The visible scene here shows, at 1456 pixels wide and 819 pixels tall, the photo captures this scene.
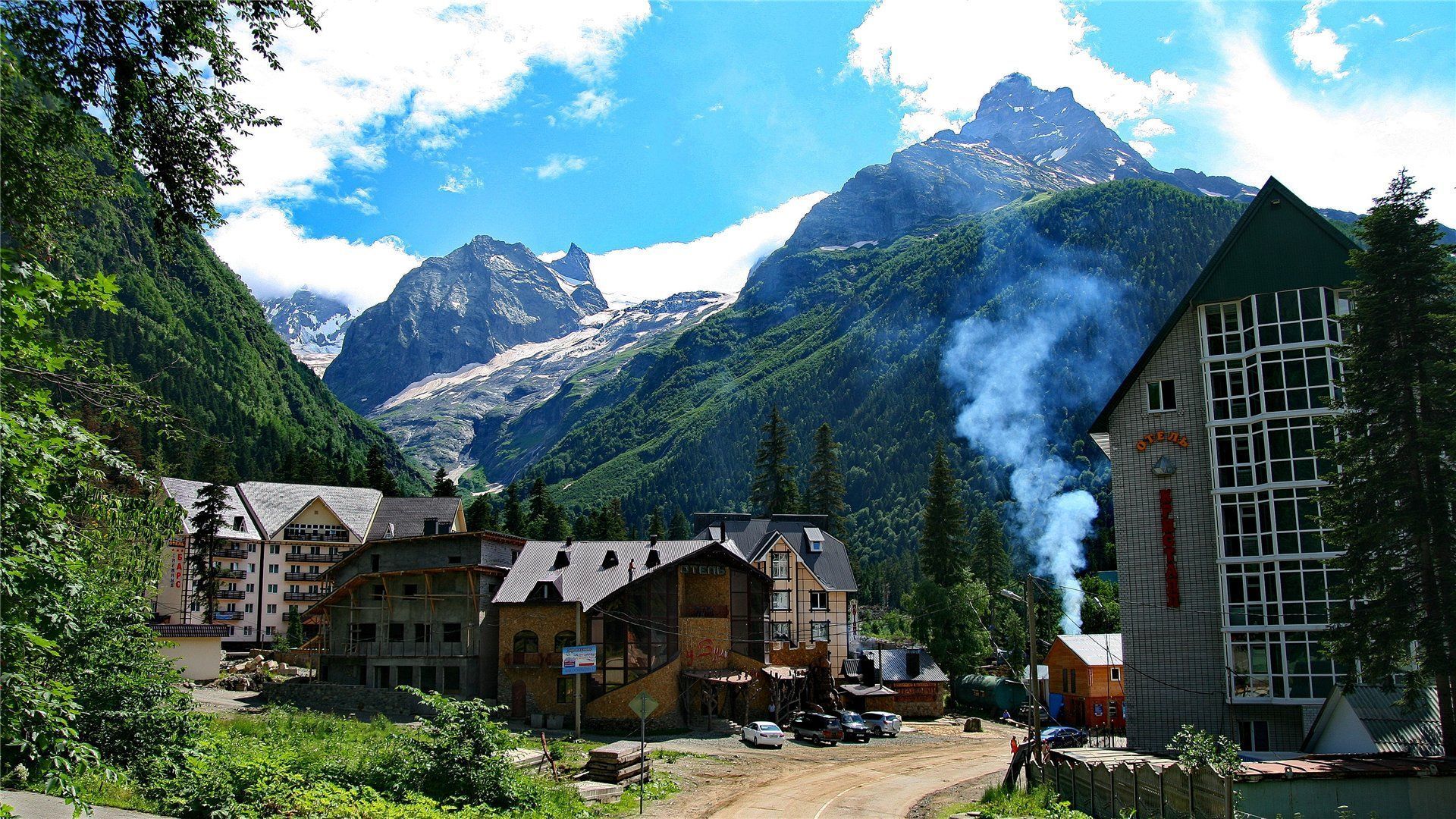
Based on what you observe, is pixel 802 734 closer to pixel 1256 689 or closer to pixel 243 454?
pixel 1256 689

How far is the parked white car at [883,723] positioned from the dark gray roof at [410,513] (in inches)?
2073

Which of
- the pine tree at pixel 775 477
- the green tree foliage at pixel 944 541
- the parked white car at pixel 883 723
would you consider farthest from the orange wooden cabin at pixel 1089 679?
the pine tree at pixel 775 477

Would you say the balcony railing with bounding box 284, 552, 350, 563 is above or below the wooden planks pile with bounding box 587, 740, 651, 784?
above

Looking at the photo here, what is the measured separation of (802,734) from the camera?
48031mm

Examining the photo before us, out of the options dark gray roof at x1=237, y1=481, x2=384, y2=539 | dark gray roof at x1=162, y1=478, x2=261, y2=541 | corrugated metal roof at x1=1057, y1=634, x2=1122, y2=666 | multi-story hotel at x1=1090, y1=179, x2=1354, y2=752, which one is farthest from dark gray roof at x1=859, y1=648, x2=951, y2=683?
dark gray roof at x1=237, y1=481, x2=384, y2=539

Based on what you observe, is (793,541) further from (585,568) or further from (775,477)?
(775,477)

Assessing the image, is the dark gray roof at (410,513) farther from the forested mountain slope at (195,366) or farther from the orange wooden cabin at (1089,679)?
the orange wooden cabin at (1089,679)

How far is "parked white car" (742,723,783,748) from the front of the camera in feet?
148

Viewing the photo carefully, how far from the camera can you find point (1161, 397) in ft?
137

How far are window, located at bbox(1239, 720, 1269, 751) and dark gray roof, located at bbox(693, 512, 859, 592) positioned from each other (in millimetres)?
33244

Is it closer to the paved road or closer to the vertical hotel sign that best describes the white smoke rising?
the vertical hotel sign

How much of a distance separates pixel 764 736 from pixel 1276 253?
30911 millimetres

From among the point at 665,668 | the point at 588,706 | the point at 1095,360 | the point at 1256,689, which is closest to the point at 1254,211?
the point at 1256,689

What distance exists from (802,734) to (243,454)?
13768 centimetres
